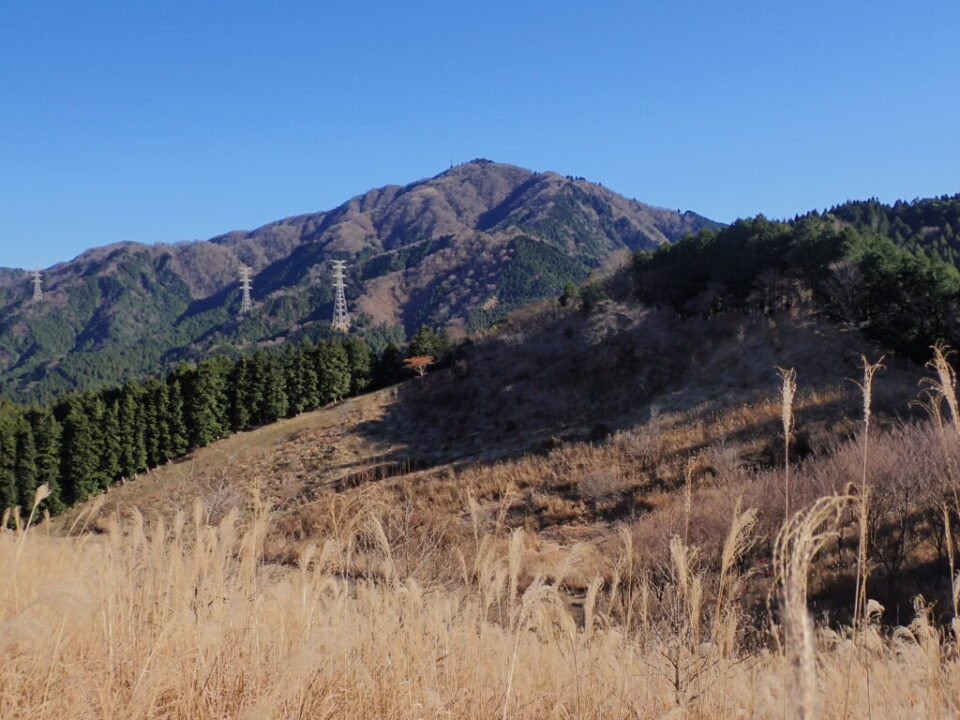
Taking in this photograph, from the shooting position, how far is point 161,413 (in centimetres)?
3347

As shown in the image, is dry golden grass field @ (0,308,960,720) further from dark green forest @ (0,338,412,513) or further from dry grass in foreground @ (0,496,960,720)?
dark green forest @ (0,338,412,513)

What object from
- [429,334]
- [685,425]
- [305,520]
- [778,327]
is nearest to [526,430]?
[685,425]

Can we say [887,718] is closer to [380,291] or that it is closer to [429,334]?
[429,334]

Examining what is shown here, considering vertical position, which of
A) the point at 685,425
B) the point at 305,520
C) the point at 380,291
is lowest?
the point at 305,520

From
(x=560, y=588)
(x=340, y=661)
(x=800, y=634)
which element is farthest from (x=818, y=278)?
→ (x=800, y=634)

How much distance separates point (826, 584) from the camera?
28.3 feet

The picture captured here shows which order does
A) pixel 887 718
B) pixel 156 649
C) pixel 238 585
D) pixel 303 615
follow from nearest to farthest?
pixel 156 649 → pixel 887 718 → pixel 303 615 → pixel 238 585

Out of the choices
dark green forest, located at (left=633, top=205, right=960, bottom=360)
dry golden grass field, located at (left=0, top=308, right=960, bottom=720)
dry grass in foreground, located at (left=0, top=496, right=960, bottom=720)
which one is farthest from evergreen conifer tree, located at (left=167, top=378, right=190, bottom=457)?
dry grass in foreground, located at (left=0, top=496, right=960, bottom=720)

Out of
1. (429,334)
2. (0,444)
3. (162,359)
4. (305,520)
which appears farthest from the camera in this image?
(162,359)

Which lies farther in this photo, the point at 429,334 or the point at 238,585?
the point at 429,334

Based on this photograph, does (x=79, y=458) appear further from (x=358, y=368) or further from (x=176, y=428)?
(x=358, y=368)

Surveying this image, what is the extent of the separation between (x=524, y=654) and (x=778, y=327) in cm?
2849

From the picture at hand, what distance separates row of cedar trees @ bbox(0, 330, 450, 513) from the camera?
92.0 ft

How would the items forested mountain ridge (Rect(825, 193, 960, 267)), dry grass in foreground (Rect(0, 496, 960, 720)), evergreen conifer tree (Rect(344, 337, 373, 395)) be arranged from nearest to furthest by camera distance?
dry grass in foreground (Rect(0, 496, 960, 720)) → forested mountain ridge (Rect(825, 193, 960, 267)) → evergreen conifer tree (Rect(344, 337, 373, 395))
